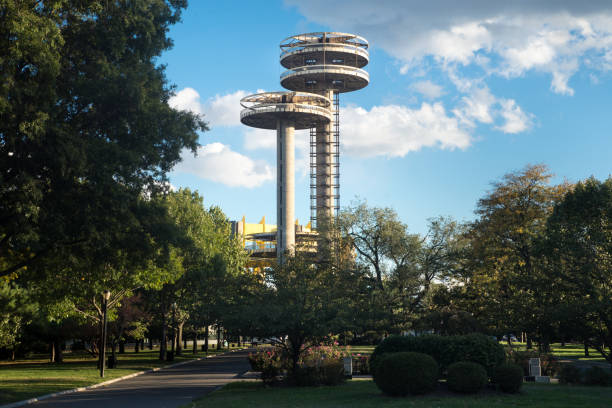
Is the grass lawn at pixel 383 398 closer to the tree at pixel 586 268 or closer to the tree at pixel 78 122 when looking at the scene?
the tree at pixel 586 268

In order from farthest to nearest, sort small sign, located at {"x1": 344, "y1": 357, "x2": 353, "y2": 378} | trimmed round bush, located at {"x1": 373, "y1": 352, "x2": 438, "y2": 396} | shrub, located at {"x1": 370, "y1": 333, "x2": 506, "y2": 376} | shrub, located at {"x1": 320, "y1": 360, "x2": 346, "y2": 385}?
1. small sign, located at {"x1": 344, "y1": 357, "x2": 353, "y2": 378}
2. shrub, located at {"x1": 320, "y1": 360, "x2": 346, "y2": 385}
3. shrub, located at {"x1": 370, "y1": 333, "x2": 506, "y2": 376}
4. trimmed round bush, located at {"x1": 373, "y1": 352, "x2": 438, "y2": 396}

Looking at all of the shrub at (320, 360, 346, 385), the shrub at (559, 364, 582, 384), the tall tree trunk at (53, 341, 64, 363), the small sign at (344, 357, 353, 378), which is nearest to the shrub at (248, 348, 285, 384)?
the shrub at (320, 360, 346, 385)

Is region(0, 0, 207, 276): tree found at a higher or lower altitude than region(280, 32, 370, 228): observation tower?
lower

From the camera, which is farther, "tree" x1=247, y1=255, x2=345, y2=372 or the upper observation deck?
the upper observation deck

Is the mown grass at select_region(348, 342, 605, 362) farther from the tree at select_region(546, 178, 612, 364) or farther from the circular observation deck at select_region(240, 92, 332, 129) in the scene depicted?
the circular observation deck at select_region(240, 92, 332, 129)

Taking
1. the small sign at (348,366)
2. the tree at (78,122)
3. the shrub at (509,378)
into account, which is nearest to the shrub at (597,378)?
the shrub at (509,378)

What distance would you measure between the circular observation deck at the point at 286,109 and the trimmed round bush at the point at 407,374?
84258 mm

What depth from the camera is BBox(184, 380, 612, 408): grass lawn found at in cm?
1856

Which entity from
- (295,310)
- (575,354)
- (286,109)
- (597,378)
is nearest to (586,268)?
(597,378)

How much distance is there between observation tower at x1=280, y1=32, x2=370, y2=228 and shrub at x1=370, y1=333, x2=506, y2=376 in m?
83.5

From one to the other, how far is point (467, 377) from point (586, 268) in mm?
7437

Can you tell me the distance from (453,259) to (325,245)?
990 centimetres

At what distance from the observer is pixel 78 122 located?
21.4 meters

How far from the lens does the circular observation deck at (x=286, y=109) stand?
339 ft
